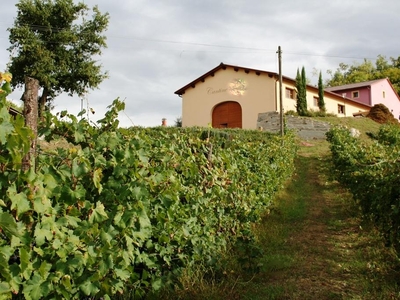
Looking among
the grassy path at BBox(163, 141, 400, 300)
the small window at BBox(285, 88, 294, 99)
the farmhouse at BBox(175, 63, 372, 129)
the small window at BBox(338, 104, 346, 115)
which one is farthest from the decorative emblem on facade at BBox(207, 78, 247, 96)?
the grassy path at BBox(163, 141, 400, 300)

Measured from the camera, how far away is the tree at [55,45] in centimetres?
2902

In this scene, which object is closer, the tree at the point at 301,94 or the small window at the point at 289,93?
the tree at the point at 301,94

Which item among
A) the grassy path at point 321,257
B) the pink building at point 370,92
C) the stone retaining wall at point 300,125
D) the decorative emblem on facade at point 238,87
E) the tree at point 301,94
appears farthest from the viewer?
the pink building at point 370,92

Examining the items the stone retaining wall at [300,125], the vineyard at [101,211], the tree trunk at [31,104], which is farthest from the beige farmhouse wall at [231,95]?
the tree trunk at [31,104]

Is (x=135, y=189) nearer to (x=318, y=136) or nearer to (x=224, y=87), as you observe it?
(x=318, y=136)

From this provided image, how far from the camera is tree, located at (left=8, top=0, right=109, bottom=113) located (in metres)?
29.0

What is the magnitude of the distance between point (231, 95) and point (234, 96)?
0.87 ft

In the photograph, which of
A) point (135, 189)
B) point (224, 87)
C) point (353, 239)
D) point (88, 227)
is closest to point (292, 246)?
point (353, 239)

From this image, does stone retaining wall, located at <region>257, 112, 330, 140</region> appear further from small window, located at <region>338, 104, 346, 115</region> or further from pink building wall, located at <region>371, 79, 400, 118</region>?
pink building wall, located at <region>371, 79, 400, 118</region>

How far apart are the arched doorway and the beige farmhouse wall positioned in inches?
16.2

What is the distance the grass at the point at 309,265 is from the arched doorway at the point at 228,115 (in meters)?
22.6

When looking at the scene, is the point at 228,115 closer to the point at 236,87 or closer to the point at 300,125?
the point at 236,87

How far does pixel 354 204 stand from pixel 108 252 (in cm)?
795

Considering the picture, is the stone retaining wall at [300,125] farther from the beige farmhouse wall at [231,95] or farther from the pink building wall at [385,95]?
the pink building wall at [385,95]
